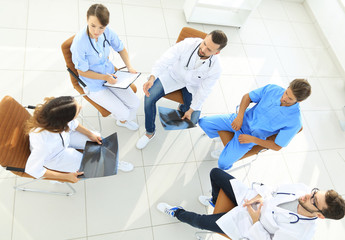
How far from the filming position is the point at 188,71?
97.2 inches

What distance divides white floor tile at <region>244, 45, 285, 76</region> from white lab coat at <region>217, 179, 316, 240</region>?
2216mm

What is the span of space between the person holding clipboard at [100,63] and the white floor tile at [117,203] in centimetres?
65

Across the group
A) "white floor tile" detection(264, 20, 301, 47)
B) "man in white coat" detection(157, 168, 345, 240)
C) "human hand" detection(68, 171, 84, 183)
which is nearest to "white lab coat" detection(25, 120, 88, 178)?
"human hand" detection(68, 171, 84, 183)

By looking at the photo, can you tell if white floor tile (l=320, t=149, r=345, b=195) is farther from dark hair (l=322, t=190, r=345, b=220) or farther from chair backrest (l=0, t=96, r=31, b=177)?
chair backrest (l=0, t=96, r=31, b=177)

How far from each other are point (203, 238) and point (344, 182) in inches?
79.2

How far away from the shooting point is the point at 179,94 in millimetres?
2670

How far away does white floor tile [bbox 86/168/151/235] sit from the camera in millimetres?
2350

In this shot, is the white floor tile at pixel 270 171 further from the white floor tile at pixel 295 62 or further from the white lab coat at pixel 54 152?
the white lab coat at pixel 54 152

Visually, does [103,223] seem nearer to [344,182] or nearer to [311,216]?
[311,216]

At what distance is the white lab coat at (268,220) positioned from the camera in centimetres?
175

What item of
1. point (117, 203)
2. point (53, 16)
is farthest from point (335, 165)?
point (53, 16)

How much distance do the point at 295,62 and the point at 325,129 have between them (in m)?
1.20

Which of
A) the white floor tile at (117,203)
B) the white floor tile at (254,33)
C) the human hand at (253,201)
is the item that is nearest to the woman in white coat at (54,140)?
the white floor tile at (117,203)

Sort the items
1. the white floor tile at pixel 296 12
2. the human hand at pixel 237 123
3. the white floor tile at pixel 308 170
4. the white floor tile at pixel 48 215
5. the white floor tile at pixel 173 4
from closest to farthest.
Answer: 1. the white floor tile at pixel 48 215
2. the human hand at pixel 237 123
3. the white floor tile at pixel 308 170
4. the white floor tile at pixel 173 4
5. the white floor tile at pixel 296 12
